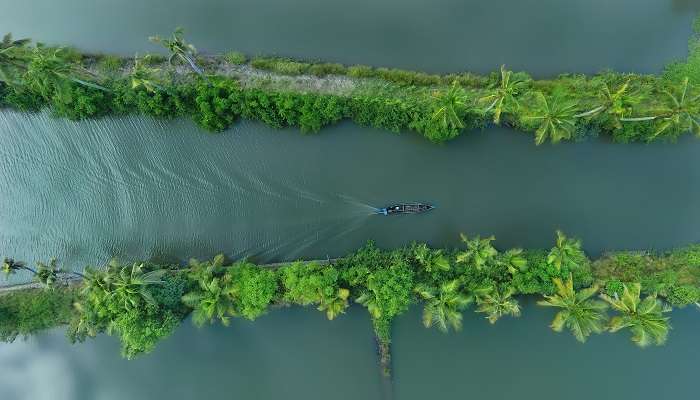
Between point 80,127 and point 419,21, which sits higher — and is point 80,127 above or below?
below

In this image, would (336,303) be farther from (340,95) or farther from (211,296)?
(340,95)

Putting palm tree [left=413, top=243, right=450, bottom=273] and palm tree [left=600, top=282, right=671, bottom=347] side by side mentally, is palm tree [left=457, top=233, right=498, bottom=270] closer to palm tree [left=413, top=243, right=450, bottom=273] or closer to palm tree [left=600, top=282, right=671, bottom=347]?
palm tree [left=413, top=243, right=450, bottom=273]

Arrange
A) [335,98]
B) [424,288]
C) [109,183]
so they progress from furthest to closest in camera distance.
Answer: [109,183] < [335,98] < [424,288]

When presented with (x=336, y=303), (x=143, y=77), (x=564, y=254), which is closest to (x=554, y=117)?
(x=564, y=254)

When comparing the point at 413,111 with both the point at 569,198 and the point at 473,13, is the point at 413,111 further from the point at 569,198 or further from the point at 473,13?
the point at 569,198

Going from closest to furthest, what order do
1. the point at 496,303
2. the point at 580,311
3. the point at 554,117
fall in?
1. the point at 580,311
2. the point at 554,117
3. the point at 496,303

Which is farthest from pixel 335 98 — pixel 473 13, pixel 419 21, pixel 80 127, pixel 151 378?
pixel 151 378
